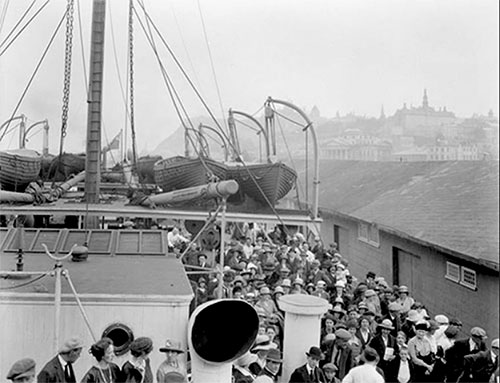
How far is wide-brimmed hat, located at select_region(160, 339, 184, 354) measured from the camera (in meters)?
4.27

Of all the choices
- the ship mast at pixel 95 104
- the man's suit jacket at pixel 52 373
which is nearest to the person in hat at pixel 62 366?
the man's suit jacket at pixel 52 373

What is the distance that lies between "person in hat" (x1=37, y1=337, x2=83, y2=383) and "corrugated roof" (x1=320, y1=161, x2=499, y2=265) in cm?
698

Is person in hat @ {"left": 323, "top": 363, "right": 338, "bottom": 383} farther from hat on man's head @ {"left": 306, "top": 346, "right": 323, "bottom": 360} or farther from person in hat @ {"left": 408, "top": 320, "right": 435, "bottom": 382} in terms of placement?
person in hat @ {"left": 408, "top": 320, "right": 435, "bottom": 382}

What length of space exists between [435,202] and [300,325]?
1006cm

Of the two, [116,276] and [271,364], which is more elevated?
[116,276]

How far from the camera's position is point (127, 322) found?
15.4 ft

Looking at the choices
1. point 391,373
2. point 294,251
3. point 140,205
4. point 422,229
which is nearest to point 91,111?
point 140,205

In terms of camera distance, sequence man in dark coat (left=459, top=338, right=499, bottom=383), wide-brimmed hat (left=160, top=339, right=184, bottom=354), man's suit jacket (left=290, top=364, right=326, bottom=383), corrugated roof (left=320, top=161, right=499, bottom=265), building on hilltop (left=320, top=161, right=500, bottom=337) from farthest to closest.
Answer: corrugated roof (left=320, top=161, right=499, bottom=265) < building on hilltop (left=320, top=161, right=500, bottom=337) < man in dark coat (left=459, top=338, right=499, bottom=383) < man's suit jacket (left=290, top=364, right=326, bottom=383) < wide-brimmed hat (left=160, top=339, right=184, bottom=354)

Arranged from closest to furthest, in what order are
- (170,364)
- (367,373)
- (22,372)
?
(22,372), (170,364), (367,373)

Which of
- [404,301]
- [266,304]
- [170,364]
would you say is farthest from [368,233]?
[170,364]

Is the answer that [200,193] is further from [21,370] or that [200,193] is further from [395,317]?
[21,370]

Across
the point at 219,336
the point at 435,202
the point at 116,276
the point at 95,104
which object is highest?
the point at 95,104

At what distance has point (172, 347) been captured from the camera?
4.38 meters

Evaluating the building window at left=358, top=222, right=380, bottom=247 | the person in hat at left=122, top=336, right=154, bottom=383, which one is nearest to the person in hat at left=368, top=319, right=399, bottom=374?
the person in hat at left=122, top=336, right=154, bottom=383
